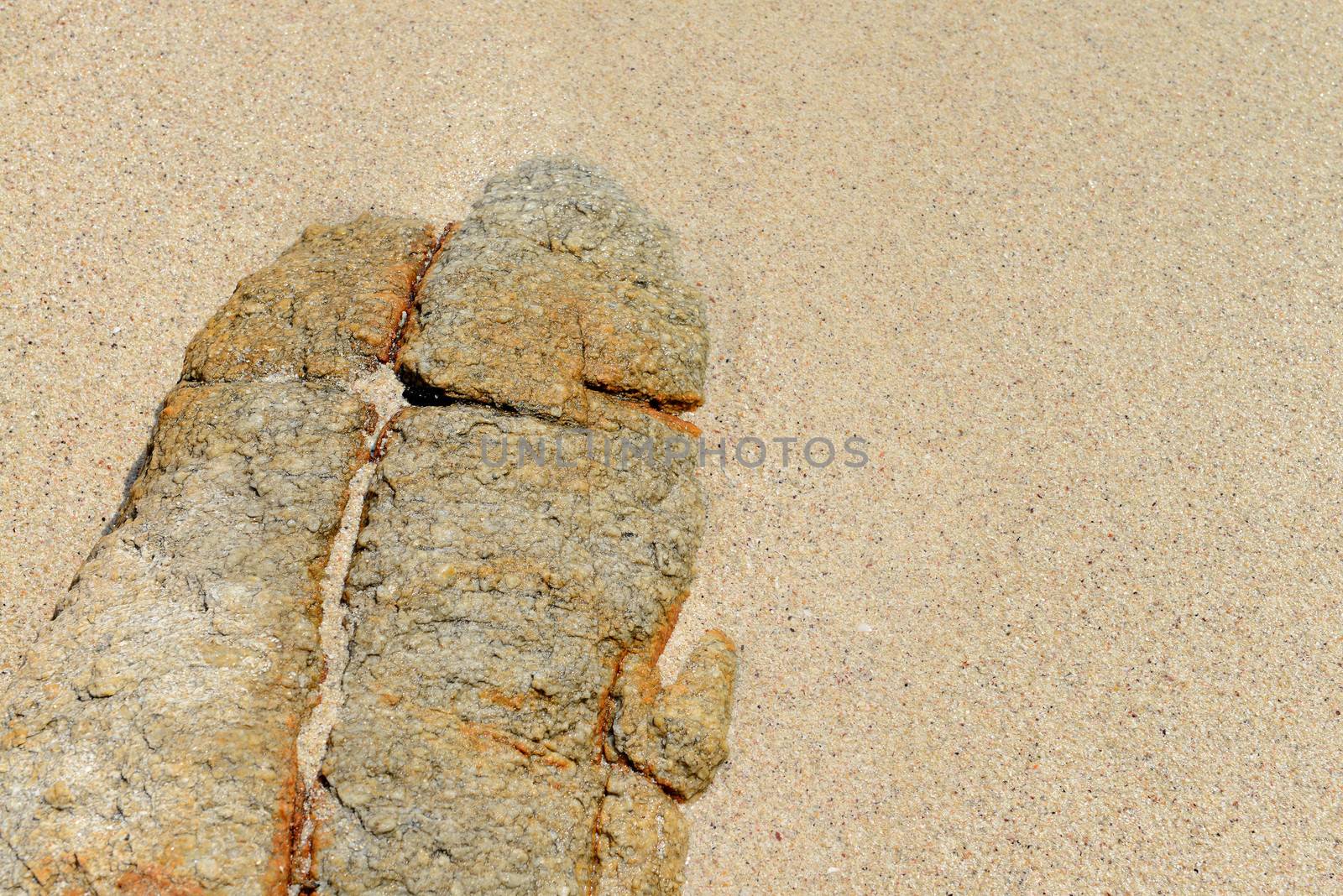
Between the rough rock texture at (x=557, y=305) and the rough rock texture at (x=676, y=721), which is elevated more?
the rough rock texture at (x=557, y=305)

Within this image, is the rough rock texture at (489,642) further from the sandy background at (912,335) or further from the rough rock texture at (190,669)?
the sandy background at (912,335)

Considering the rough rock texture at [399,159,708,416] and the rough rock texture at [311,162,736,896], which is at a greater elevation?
the rough rock texture at [399,159,708,416]

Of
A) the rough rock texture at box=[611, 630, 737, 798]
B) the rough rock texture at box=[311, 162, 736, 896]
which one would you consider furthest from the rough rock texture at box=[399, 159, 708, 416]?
the rough rock texture at box=[611, 630, 737, 798]

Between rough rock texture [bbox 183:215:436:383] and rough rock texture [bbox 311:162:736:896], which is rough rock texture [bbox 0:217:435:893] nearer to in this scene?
rough rock texture [bbox 183:215:436:383]

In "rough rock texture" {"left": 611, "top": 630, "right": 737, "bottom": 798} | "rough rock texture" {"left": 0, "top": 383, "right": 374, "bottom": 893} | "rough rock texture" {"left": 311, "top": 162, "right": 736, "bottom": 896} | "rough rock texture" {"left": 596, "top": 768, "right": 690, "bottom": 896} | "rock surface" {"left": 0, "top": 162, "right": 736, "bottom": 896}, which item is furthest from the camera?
"rough rock texture" {"left": 611, "top": 630, "right": 737, "bottom": 798}

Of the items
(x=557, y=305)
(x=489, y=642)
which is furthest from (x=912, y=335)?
(x=489, y=642)

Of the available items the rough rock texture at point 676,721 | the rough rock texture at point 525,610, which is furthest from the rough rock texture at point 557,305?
the rough rock texture at point 676,721
